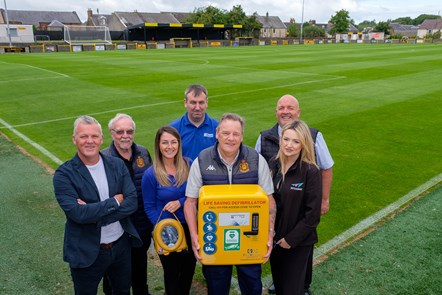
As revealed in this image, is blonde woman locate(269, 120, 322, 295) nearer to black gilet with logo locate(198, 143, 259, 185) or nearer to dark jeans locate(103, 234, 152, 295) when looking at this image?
black gilet with logo locate(198, 143, 259, 185)

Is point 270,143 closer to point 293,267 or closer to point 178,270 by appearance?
point 293,267

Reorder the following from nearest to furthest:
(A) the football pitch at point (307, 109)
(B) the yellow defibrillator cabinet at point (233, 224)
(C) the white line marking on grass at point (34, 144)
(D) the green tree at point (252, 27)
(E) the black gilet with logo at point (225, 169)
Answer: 1. (B) the yellow defibrillator cabinet at point (233, 224)
2. (E) the black gilet with logo at point (225, 169)
3. (A) the football pitch at point (307, 109)
4. (C) the white line marking on grass at point (34, 144)
5. (D) the green tree at point (252, 27)

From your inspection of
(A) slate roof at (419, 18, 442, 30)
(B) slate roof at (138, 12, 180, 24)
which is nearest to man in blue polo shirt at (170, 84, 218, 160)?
(B) slate roof at (138, 12, 180, 24)

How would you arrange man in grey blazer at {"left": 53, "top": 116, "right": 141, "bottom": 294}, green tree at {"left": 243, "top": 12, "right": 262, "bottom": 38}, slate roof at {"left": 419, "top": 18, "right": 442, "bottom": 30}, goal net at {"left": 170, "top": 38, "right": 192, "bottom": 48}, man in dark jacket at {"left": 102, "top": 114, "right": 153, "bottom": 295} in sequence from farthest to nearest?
slate roof at {"left": 419, "top": 18, "right": 442, "bottom": 30}, green tree at {"left": 243, "top": 12, "right": 262, "bottom": 38}, goal net at {"left": 170, "top": 38, "right": 192, "bottom": 48}, man in dark jacket at {"left": 102, "top": 114, "right": 153, "bottom": 295}, man in grey blazer at {"left": 53, "top": 116, "right": 141, "bottom": 294}

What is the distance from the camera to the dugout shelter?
6236 cm

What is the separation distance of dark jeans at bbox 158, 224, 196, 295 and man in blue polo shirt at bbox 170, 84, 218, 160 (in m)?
1.10

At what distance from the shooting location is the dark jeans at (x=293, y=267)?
342 centimetres

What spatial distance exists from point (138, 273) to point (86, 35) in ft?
193

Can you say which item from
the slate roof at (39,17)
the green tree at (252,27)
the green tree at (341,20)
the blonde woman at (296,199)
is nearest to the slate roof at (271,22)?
the green tree at (341,20)

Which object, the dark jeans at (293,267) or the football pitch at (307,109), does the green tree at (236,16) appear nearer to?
the football pitch at (307,109)

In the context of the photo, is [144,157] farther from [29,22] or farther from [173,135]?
[29,22]

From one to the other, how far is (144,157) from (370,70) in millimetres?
22797

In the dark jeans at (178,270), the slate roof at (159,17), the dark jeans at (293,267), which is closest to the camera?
the dark jeans at (293,267)

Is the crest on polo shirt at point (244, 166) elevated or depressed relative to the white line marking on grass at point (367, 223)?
elevated
